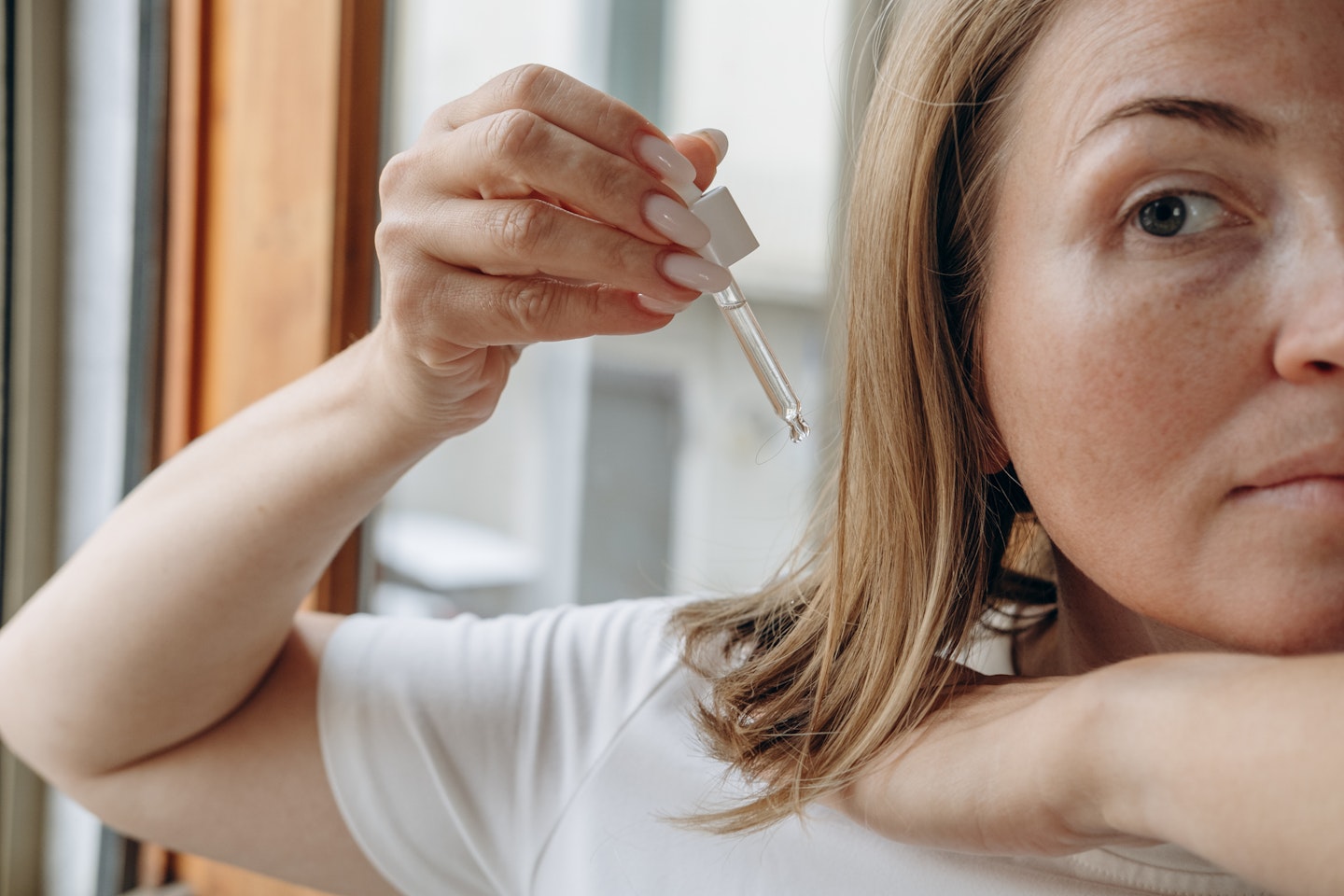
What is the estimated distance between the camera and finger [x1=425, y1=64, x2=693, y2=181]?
623 millimetres

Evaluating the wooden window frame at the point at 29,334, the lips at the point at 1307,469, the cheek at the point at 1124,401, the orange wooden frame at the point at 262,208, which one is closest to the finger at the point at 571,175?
the cheek at the point at 1124,401

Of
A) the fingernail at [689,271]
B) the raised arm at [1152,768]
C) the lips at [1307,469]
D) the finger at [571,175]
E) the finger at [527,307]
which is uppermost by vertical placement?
the finger at [571,175]

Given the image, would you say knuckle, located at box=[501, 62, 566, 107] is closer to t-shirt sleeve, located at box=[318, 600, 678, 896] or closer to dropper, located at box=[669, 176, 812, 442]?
dropper, located at box=[669, 176, 812, 442]

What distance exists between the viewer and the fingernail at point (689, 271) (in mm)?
633

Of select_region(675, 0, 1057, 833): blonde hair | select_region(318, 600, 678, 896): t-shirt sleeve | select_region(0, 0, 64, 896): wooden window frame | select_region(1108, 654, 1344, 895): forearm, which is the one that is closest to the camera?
select_region(1108, 654, 1344, 895): forearm

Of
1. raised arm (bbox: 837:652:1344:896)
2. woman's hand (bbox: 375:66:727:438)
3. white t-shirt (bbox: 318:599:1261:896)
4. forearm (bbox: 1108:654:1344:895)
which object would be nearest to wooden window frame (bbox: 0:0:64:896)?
white t-shirt (bbox: 318:599:1261:896)

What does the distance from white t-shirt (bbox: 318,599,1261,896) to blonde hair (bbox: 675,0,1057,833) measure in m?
0.05

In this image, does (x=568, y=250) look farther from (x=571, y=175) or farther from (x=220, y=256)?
(x=220, y=256)

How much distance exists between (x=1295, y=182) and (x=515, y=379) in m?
1.23

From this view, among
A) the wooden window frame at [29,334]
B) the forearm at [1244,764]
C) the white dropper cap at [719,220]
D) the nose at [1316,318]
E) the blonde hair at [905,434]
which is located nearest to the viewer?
the forearm at [1244,764]

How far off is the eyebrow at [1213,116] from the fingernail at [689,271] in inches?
10.3

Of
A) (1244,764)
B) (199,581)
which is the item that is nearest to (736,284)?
(1244,764)

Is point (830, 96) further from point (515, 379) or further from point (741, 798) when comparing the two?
point (741, 798)

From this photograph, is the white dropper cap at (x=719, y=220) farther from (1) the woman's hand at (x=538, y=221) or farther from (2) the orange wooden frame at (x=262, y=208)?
(2) the orange wooden frame at (x=262, y=208)
